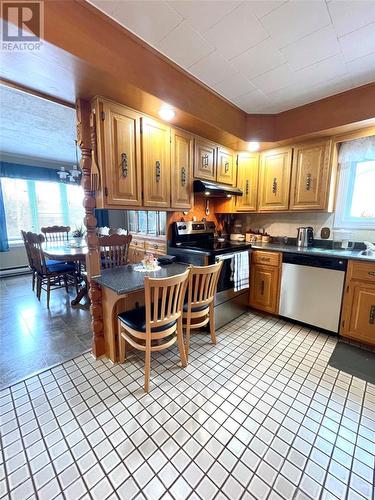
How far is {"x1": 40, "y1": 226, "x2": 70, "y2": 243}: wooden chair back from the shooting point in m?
4.16

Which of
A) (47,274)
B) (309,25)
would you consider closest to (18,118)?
(47,274)

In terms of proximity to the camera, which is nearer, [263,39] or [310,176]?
[263,39]

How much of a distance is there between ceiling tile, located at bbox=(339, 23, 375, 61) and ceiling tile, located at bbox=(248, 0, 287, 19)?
619 millimetres

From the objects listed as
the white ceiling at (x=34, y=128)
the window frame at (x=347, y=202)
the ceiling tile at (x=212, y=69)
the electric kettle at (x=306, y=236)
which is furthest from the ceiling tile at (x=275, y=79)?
the white ceiling at (x=34, y=128)

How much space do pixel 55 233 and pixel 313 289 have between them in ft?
14.8

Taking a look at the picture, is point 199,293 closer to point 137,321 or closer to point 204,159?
point 137,321

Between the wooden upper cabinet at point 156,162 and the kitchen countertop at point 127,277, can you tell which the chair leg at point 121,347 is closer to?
the kitchen countertop at point 127,277

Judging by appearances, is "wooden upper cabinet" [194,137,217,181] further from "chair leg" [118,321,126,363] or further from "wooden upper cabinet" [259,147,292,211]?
"chair leg" [118,321,126,363]

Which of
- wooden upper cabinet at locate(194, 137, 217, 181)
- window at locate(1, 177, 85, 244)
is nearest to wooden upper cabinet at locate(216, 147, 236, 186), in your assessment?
wooden upper cabinet at locate(194, 137, 217, 181)

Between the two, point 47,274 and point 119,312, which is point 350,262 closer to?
point 119,312

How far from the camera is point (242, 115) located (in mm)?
2666

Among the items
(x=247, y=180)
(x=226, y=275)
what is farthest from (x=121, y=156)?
(x=247, y=180)

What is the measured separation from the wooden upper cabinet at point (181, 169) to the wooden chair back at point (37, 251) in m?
2.11

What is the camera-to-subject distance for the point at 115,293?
1771 mm
